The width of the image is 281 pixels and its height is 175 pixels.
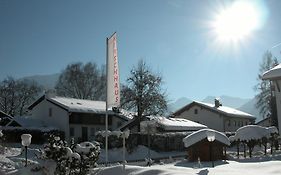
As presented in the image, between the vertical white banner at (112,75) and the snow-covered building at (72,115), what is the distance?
95.2 ft

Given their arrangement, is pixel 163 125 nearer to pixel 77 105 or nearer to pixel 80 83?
pixel 77 105

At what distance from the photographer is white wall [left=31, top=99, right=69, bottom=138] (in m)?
47.2

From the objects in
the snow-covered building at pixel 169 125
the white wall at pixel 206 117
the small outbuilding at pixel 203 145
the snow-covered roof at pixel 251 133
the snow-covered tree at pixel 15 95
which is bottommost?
the small outbuilding at pixel 203 145

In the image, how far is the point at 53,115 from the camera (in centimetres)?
4859

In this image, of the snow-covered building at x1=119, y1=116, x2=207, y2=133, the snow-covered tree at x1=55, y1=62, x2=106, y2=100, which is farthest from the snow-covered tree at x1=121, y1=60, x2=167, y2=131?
the snow-covered tree at x1=55, y1=62, x2=106, y2=100

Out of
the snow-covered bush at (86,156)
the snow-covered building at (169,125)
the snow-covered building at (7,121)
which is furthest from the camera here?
the snow-covered building at (169,125)

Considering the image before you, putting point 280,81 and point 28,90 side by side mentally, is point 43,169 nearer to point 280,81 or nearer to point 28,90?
point 280,81

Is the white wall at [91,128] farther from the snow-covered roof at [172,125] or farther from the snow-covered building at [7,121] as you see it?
the snow-covered building at [7,121]

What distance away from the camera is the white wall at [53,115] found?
1858 inches

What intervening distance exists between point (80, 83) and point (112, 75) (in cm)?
5565

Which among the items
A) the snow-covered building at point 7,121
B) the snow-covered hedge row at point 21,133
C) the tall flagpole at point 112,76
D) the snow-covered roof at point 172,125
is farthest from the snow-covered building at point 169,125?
the tall flagpole at point 112,76

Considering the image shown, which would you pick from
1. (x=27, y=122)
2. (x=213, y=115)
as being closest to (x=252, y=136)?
(x=27, y=122)

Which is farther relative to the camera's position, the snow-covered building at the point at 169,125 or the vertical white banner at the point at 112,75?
the snow-covered building at the point at 169,125

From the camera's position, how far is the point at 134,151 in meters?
38.5
